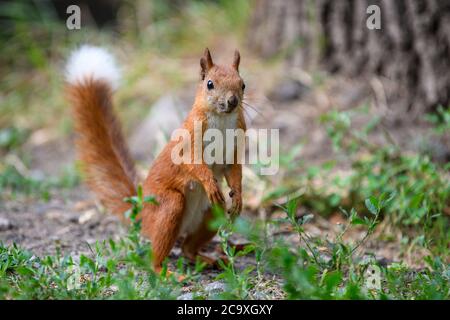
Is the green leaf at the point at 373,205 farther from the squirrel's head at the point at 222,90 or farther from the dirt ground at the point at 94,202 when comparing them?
the squirrel's head at the point at 222,90

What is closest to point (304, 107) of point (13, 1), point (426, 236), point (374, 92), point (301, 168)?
point (374, 92)

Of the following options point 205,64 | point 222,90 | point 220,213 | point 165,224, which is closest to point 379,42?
point 205,64

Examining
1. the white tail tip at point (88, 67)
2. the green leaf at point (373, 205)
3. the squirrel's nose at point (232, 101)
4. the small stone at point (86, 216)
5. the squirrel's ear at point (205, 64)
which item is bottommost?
the small stone at point (86, 216)

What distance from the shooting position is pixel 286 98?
17.5 feet

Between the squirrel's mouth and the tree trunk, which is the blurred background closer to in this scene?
the tree trunk

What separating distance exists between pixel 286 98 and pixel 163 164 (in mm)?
2498

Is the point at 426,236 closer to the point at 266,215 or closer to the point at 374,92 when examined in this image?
the point at 266,215

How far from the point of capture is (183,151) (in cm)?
296

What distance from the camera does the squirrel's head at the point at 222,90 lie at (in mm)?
2785

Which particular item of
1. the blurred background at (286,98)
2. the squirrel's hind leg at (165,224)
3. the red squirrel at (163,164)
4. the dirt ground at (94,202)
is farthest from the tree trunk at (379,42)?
the squirrel's hind leg at (165,224)

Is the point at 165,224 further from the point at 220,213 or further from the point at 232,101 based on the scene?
the point at 220,213

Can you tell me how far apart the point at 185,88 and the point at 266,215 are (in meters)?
2.09

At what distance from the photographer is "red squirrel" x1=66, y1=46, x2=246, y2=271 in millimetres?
2873

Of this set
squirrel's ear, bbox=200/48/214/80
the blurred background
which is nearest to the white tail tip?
the blurred background
